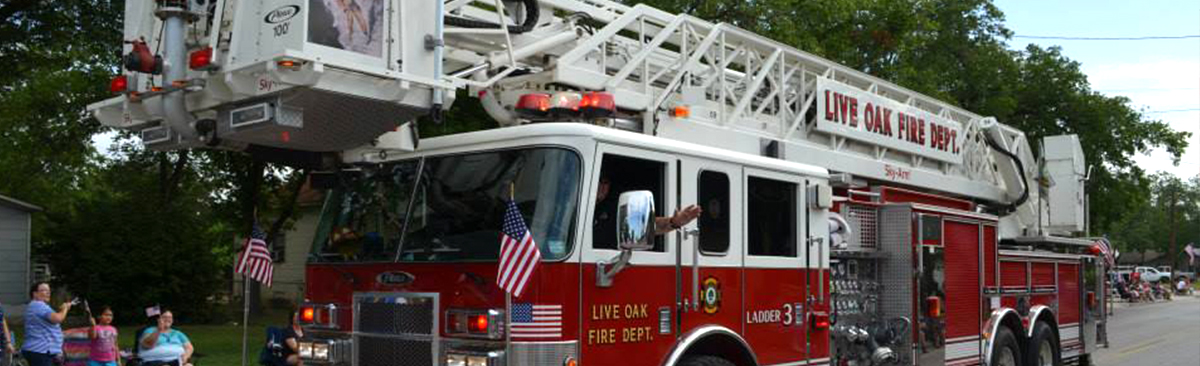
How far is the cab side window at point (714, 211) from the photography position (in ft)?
22.1

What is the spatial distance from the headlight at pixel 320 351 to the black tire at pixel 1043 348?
695 cm

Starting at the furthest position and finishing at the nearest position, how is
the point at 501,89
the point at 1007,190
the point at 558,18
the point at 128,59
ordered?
the point at 1007,190
the point at 558,18
the point at 501,89
the point at 128,59

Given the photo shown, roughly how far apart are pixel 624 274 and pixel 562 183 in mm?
630

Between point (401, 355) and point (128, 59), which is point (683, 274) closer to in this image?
point (401, 355)

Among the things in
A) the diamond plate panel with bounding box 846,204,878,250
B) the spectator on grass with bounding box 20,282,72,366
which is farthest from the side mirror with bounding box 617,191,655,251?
the spectator on grass with bounding box 20,282,72,366

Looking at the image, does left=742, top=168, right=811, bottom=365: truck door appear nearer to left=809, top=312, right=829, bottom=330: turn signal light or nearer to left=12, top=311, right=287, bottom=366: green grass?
left=809, top=312, right=829, bottom=330: turn signal light

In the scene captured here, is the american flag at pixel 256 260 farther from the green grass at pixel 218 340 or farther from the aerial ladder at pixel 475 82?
the green grass at pixel 218 340

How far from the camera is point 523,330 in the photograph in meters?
5.65

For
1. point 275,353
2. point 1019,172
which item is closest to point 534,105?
point 275,353

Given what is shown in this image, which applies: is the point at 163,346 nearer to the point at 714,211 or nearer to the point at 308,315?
the point at 308,315

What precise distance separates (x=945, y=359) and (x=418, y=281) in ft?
16.0

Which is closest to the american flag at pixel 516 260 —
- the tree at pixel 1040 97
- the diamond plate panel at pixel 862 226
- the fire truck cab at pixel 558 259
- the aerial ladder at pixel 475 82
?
the fire truck cab at pixel 558 259

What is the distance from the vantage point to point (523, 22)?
7.83m

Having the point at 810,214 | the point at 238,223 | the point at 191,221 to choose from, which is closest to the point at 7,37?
the point at 238,223
